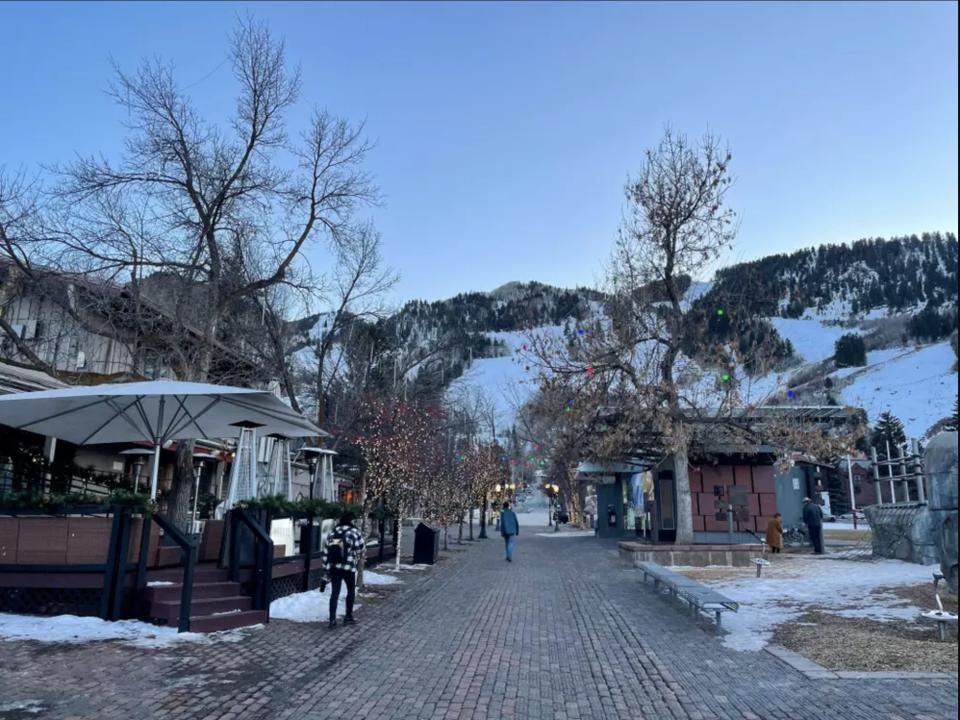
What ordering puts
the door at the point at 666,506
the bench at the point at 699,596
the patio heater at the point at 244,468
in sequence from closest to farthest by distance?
1. the bench at the point at 699,596
2. the patio heater at the point at 244,468
3. the door at the point at 666,506

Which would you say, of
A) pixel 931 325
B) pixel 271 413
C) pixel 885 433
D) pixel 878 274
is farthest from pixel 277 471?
pixel 878 274

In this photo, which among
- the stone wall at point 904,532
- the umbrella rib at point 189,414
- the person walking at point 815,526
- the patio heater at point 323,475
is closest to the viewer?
the umbrella rib at point 189,414

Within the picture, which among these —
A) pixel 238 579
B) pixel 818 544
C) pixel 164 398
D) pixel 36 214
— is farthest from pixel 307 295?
pixel 818 544

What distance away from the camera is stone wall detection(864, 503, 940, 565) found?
52.7 ft

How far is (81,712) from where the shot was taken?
5.01 metres

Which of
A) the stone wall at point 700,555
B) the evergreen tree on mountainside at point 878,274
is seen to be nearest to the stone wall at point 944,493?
the stone wall at point 700,555

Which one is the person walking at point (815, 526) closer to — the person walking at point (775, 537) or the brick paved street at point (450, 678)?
the person walking at point (775, 537)

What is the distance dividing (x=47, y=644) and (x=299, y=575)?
476 centimetres

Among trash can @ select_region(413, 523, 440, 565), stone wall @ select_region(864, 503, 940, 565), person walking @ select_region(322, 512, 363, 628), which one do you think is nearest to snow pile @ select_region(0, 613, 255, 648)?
person walking @ select_region(322, 512, 363, 628)

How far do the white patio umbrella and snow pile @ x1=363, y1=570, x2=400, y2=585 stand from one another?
4309 millimetres

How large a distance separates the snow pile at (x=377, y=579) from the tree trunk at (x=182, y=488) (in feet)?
12.4

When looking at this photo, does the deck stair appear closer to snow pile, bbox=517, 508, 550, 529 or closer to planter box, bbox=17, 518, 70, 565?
planter box, bbox=17, 518, 70, 565

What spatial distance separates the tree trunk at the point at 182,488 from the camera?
44.5 ft

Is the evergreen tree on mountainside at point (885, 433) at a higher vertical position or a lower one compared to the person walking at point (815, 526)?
higher
